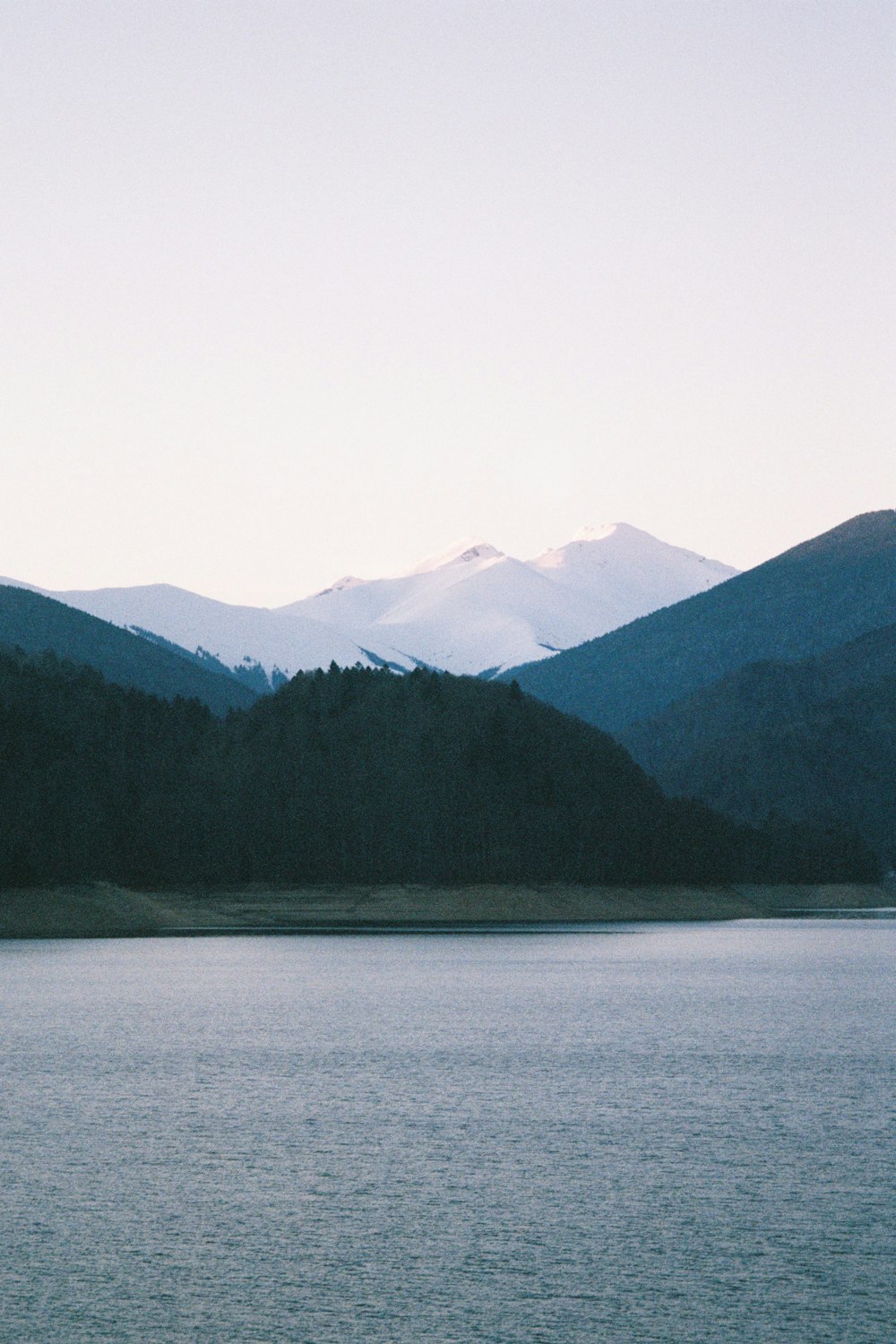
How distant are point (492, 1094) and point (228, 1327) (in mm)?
28668

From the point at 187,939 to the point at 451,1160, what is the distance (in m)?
134

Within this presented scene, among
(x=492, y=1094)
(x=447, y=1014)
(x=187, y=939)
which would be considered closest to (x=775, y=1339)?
(x=492, y=1094)

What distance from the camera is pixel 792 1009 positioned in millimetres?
91250

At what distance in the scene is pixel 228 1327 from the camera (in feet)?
97.5

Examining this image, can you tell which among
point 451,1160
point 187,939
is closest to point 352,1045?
point 451,1160

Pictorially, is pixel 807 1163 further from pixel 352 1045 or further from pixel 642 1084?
pixel 352 1045

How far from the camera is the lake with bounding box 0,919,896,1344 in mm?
31062

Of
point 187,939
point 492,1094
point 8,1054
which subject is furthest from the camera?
point 187,939

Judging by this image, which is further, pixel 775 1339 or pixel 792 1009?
pixel 792 1009

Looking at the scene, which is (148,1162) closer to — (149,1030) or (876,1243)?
(876,1243)

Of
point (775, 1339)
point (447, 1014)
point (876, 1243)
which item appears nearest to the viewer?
point (775, 1339)

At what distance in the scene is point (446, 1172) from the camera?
144 feet

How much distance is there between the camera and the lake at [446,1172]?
31062 millimetres

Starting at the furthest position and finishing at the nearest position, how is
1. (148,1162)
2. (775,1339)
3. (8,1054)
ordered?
(8,1054) → (148,1162) → (775,1339)
